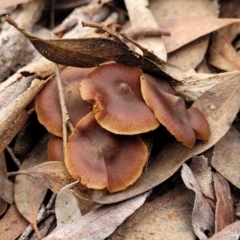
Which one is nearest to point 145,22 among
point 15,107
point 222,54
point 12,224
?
point 222,54

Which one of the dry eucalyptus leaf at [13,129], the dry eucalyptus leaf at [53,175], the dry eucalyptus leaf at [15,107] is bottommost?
the dry eucalyptus leaf at [53,175]

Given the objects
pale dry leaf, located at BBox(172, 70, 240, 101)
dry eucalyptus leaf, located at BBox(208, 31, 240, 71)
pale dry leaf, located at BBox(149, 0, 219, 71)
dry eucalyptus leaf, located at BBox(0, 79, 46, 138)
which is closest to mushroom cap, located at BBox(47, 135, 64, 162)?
dry eucalyptus leaf, located at BBox(0, 79, 46, 138)

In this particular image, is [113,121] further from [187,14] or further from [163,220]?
[187,14]

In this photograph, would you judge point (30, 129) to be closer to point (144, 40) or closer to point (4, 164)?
point (4, 164)

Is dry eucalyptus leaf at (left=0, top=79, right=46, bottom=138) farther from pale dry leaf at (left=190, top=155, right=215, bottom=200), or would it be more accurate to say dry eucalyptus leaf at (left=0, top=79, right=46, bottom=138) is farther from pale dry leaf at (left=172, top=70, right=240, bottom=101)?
pale dry leaf at (left=190, top=155, right=215, bottom=200)

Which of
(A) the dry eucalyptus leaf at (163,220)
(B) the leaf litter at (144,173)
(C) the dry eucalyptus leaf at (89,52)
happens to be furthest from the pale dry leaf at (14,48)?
(A) the dry eucalyptus leaf at (163,220)

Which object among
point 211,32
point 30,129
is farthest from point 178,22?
point 30,129

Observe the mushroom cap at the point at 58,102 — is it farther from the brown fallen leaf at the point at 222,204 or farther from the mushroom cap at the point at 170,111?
the brown fallen leaf at the point at 222,204
